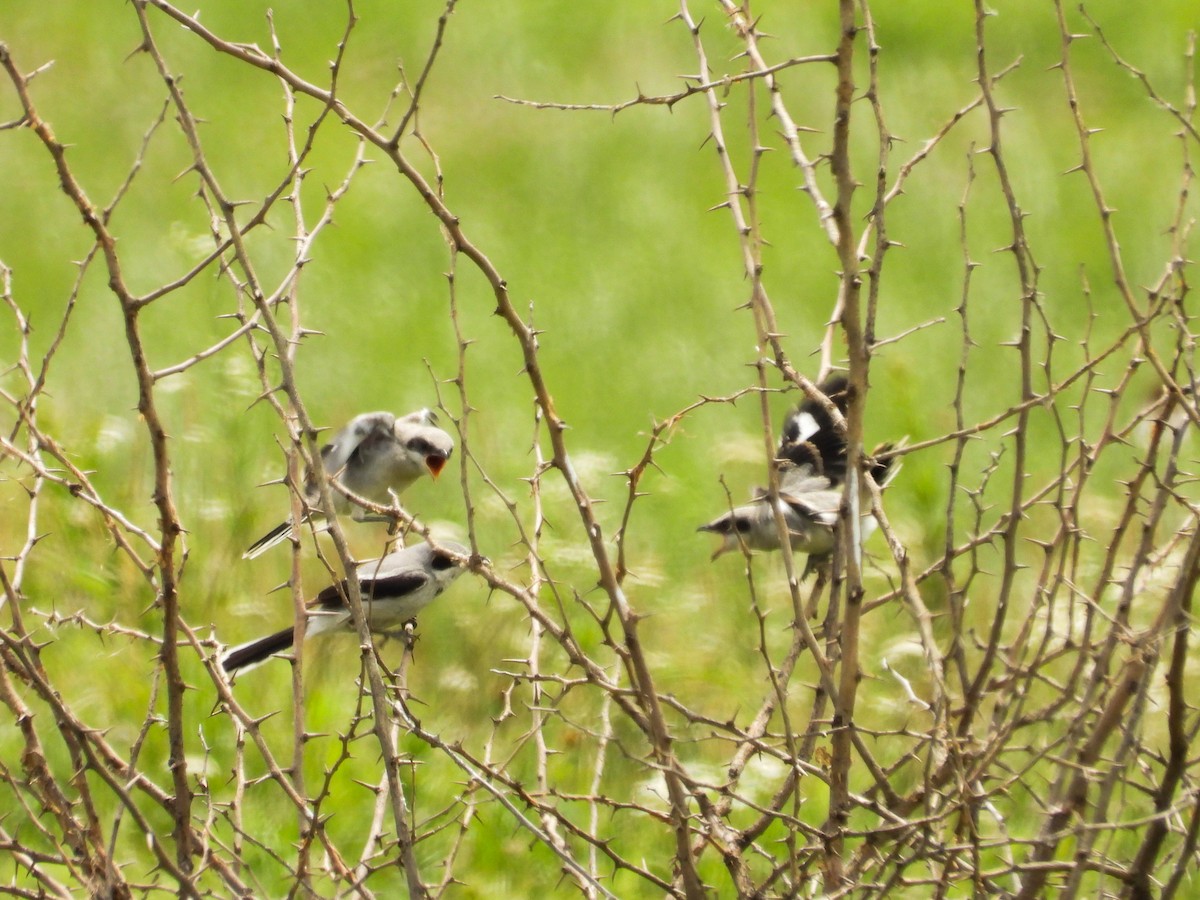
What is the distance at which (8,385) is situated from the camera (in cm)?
842

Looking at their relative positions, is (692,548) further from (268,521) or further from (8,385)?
(8,385)

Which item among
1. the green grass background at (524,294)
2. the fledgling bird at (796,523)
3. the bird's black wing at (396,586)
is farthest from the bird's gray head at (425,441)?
the fledgling bird at (796,523)

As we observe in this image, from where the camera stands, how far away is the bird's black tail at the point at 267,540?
5.71 meters

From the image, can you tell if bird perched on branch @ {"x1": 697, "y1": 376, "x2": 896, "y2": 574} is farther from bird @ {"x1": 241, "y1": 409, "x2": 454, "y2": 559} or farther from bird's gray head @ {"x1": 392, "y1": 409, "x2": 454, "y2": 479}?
bird @ {"x1": 241, "y1": 409, "x2": 454, "y2": 559}

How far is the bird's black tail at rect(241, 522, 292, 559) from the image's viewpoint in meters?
5.71

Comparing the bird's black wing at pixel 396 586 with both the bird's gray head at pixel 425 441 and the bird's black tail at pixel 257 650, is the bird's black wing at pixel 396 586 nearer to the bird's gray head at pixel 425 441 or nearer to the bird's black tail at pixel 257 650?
the bird's black tail at pixel 257 650

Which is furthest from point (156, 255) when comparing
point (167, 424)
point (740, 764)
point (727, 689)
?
point (740, 764)

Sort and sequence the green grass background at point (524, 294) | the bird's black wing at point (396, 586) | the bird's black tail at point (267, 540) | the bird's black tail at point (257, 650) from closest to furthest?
1. the bird's black tail at point (257, 650)
2. the bird's black wing at point (396, 586)
3. the bird's black tail at point (267, 540)
4. the green grass background at point (524, 294)

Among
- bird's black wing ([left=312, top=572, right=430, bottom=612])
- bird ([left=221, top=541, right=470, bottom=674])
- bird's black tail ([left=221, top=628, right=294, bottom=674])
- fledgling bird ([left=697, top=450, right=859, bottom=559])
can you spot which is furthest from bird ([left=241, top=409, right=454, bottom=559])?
fledgling bird ([left=697, top=450, right=859, bottom=559])

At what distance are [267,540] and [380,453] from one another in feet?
2.07

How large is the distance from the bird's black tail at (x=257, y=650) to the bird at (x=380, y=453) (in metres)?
0.96

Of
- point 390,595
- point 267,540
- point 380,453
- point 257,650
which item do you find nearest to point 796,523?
point 380,453

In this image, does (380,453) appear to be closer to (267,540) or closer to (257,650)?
(267,540)

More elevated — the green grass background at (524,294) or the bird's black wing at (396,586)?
the green grass background at (524,294)
